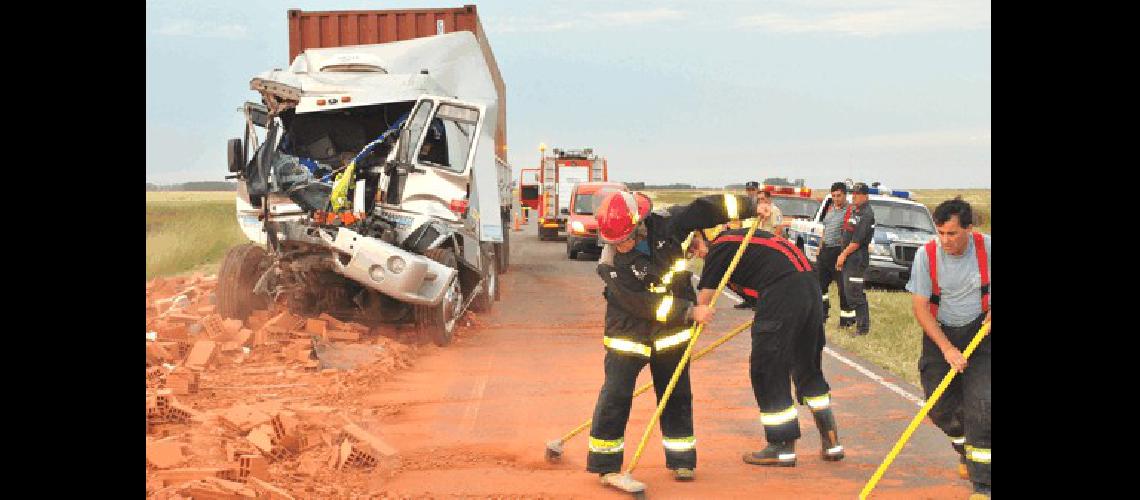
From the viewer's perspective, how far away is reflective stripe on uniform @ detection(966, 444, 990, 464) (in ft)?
19.1

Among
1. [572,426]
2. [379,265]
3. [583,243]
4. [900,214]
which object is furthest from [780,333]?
[583,243]

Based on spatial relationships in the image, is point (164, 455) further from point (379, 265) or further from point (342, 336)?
point (342, 336)

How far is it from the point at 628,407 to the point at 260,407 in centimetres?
339

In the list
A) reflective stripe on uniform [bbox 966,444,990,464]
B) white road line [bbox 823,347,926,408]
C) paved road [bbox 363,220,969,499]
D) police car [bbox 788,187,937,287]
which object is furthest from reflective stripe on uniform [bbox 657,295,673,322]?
police car [bbox 788,187,937,287]

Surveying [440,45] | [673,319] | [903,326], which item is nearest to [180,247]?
[440,45]

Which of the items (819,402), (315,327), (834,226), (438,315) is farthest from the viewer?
(834,226)

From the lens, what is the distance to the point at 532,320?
1503 centimetres

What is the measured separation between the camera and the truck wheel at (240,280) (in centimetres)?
1246

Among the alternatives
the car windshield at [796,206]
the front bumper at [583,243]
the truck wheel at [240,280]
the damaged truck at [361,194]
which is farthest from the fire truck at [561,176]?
the truck wheel at [240,280]

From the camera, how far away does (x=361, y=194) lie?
468 inches

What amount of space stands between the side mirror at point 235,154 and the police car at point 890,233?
33.4 ft

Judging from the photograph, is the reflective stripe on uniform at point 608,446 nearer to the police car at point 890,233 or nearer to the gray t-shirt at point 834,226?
the gray t-shirt at point 834,226

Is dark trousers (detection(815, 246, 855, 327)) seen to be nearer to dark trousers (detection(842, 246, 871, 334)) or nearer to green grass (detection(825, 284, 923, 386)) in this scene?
dark trousers (detection(842, 246, 871, 334))
